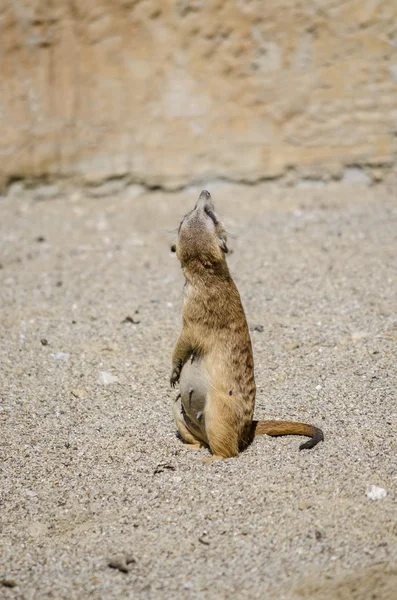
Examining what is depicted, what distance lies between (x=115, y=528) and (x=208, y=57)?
4930mm

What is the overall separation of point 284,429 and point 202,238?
889mm

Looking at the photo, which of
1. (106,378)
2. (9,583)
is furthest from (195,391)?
(9,583)

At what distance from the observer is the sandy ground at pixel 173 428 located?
8.59ft

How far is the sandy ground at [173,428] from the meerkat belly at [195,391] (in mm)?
144

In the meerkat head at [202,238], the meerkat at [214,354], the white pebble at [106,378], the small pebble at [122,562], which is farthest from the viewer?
the white pebble at [106,378]

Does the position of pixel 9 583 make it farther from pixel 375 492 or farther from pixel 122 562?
pixel 375 492

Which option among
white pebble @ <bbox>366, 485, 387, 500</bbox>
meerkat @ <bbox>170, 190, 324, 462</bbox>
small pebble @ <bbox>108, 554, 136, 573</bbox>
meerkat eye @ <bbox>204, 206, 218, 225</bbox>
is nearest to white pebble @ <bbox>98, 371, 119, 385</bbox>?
meerkat @ <bbox>170, 190, 324, 462</bbox>

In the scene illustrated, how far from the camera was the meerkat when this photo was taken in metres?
3.17

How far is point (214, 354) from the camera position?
3215mm

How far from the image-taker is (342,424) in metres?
3.41

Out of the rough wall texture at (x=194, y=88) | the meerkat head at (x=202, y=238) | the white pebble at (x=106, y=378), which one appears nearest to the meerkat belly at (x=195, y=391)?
the meerkat head at (x=202, y=238)

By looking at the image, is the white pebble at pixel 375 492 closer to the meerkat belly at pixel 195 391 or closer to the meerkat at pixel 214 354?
the meerkat at pixel 214 354

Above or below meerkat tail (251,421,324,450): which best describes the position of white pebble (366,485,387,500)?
above

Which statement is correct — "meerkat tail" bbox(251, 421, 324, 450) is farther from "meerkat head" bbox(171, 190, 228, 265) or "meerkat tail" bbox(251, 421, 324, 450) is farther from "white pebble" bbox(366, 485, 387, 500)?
"meerkat head" bbox(171, 190, 228, 265)
